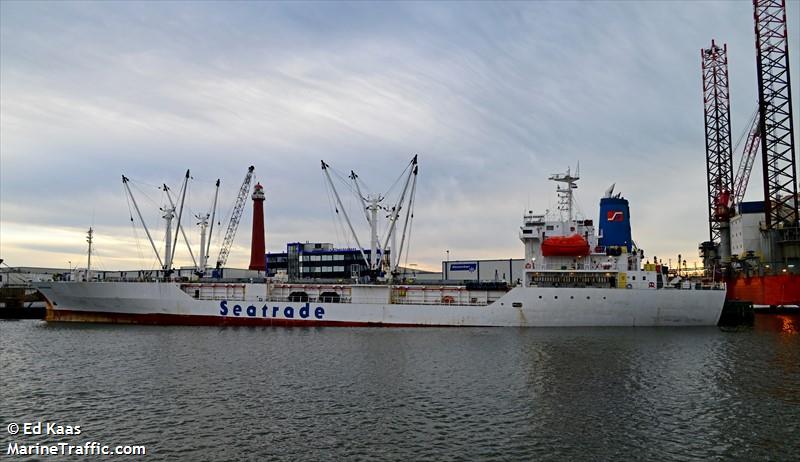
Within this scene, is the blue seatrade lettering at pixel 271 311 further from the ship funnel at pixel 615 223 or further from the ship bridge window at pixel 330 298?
the ship funnel at pixel 615 223

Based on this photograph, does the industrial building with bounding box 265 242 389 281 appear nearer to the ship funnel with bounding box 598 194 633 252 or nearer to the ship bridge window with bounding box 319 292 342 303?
the ship bridge window with bounding box 319 292 342 303

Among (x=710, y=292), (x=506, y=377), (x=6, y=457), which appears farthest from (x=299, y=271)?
(x=6, y=457)

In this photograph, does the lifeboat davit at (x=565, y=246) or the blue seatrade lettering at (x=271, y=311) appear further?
the blue seatrade lettering at (x=271, y=311)

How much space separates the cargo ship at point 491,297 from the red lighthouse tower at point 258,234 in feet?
62.9

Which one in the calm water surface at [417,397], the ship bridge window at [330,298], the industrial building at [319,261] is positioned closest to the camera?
the calm water surface at [417,397]

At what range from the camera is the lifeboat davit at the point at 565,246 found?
4664cm

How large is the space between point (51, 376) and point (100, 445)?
12400mm

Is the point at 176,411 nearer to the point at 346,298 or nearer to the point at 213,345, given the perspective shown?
the point at 213,345

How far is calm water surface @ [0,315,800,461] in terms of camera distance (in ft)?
53.9

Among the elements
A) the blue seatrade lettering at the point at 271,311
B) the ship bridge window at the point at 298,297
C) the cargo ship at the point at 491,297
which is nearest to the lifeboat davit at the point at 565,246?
the cargo ship at the point at 491,297

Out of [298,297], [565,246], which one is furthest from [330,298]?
[565,246]

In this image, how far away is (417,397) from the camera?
72.2 feet

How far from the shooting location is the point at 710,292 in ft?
148

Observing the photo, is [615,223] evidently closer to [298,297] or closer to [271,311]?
[298,297]
